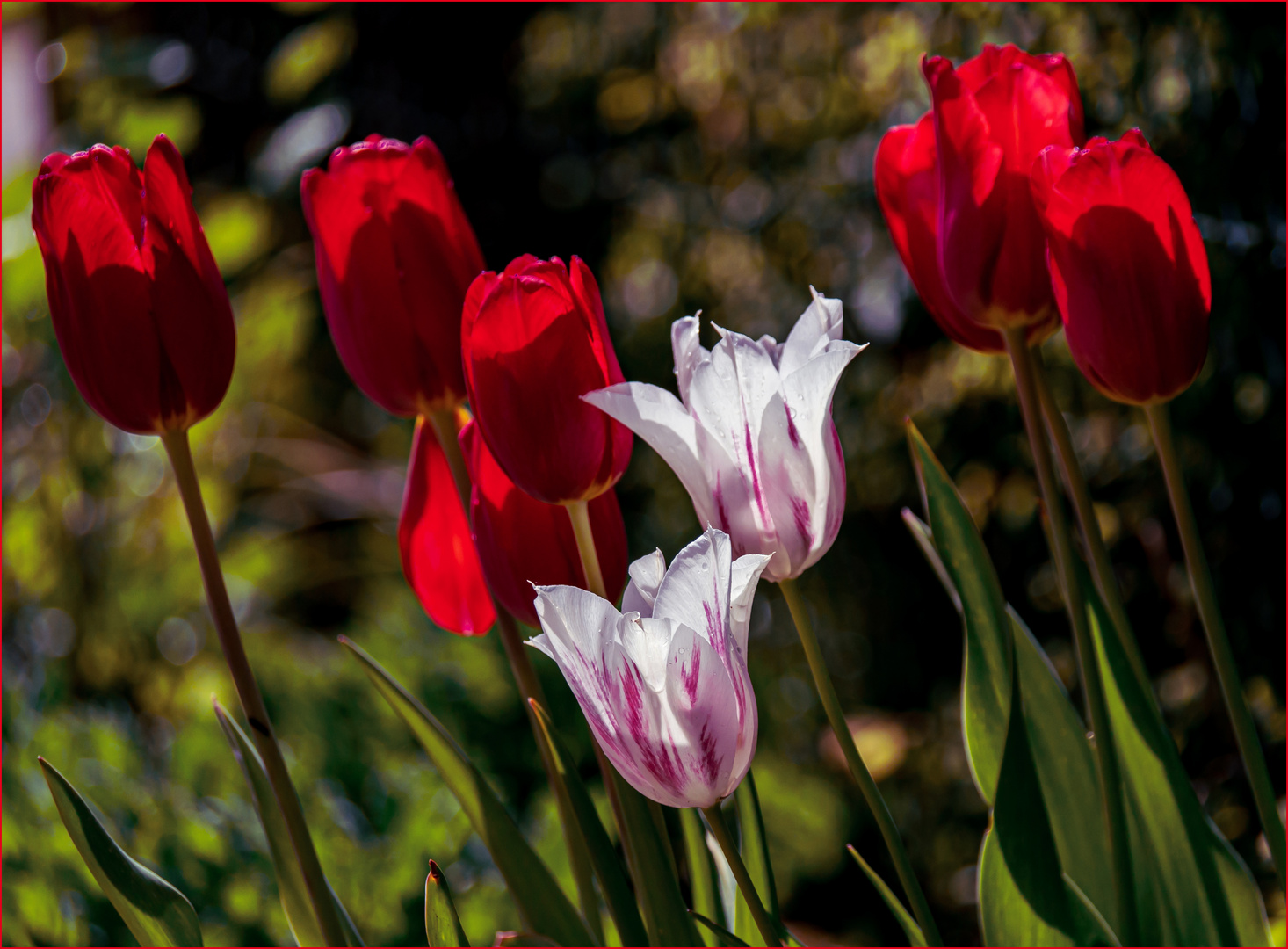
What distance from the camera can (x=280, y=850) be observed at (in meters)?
0.46

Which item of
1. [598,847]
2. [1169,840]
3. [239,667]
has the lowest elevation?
[1169,840]

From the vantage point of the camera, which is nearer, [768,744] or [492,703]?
[492,703]

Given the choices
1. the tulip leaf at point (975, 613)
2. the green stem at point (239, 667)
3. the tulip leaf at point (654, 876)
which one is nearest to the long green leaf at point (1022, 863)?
the tulip leaf at point (975, 613)

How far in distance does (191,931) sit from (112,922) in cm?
48

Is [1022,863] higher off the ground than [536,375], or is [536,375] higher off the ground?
[536,375]

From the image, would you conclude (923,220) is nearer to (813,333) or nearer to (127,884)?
(813,333)

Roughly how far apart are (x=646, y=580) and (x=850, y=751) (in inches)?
4.0

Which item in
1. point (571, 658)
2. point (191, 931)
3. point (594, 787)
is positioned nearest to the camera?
point (571, 658)

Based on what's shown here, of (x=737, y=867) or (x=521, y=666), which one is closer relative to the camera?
(x=737, y=867)

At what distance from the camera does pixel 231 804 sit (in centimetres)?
108

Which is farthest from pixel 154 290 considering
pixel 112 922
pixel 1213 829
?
pixel 112 922

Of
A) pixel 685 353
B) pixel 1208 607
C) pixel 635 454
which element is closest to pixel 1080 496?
pixel 1208 607

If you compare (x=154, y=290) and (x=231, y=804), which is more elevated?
(x=154, y=290)

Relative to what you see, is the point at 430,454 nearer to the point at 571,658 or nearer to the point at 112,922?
the point at 571,658
